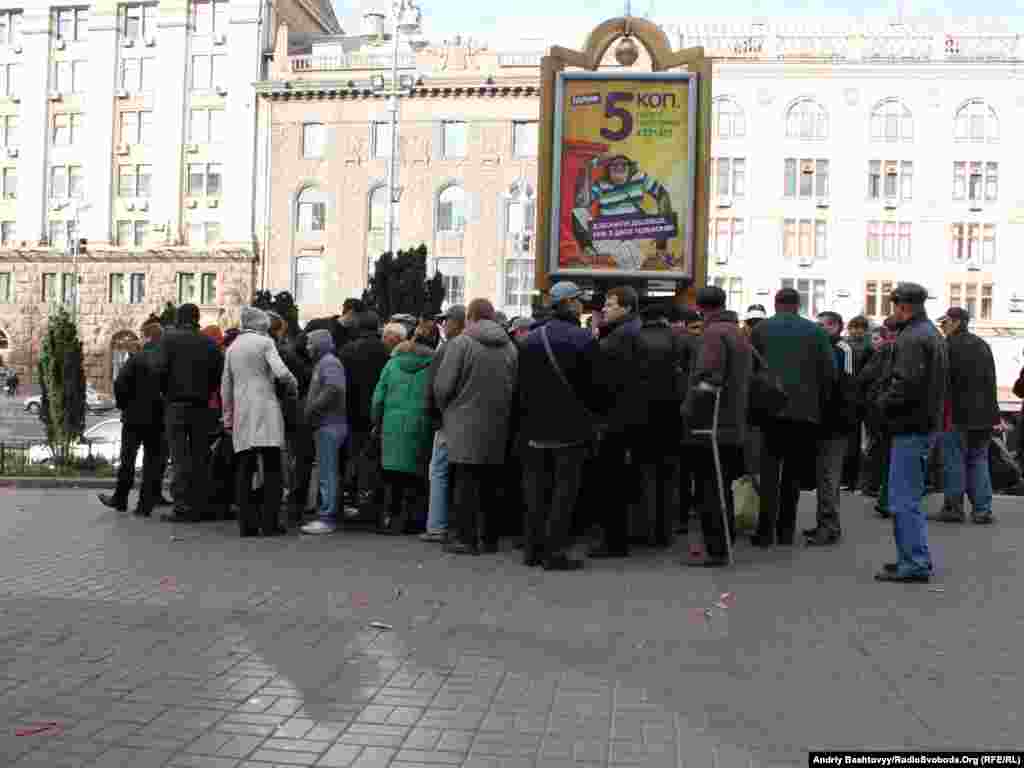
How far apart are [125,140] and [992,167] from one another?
143 feet

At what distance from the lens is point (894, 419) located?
8.97 metres

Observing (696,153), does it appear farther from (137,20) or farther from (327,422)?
(137,20)

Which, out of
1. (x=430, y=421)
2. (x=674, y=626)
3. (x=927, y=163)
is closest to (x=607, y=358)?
(x=430, y=421)

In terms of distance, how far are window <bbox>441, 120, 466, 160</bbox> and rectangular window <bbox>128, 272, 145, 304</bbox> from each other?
17.3 meters

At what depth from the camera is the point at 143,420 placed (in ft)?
42.9

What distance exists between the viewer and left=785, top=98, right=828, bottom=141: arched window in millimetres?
61656

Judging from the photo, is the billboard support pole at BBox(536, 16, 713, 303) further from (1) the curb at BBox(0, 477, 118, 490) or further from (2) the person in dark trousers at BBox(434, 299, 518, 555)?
(1) the curb at BBox(0, 477, 118, 490)

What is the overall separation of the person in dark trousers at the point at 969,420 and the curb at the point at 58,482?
1085 centimetres

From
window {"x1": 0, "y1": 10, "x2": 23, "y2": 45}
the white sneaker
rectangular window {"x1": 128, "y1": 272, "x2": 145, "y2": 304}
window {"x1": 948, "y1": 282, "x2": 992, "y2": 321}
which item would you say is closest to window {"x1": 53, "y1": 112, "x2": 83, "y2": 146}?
window {"x1": 0, "y1": 10, "x2": 23, "y2": 45}

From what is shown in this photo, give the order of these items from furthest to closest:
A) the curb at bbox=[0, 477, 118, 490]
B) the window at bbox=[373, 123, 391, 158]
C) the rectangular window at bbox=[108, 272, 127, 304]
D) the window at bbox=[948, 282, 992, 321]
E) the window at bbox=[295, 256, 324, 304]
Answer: the rectangular window at bbox=[108, 272, 127, 304] → the window at bbox=[295, 256, 324, 304] → the window at bbox=[373, 123, 391, 158] → the window at bbox=[948, 282, 992, 321] → the curb at bbox=[0, 477, 118, 490]

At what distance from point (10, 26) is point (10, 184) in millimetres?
8942

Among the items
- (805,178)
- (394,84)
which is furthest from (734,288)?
(394,84)

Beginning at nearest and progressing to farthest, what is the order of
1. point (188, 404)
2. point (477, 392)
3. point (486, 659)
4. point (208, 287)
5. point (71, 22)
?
point (486, 659) < point (477, 392) < point (188, 404) < point (208, 287) < point (71, 22)

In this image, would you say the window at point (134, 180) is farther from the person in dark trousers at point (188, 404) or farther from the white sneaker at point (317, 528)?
the white sneaker at point (317, 528)
